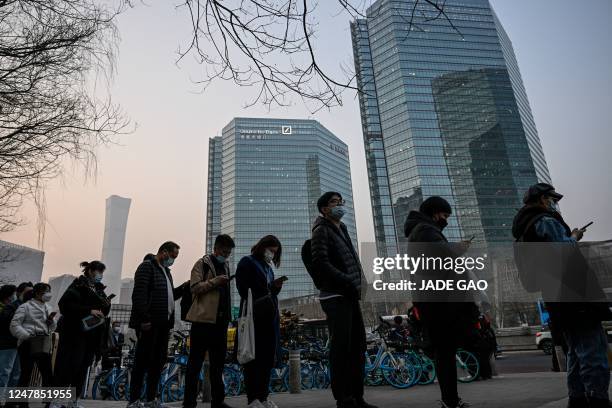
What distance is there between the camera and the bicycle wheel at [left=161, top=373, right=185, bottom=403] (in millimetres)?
6973

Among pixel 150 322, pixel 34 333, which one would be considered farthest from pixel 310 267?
pixel 34 333

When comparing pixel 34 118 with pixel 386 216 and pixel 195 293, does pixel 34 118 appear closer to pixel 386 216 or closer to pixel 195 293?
pixel 195 293

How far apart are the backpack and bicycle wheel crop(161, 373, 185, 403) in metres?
6.48

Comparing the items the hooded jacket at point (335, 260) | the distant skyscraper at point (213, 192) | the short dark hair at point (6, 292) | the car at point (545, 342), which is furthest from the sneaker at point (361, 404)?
the distant skyscraper at point (213, 192)

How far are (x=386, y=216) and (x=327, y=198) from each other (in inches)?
4569

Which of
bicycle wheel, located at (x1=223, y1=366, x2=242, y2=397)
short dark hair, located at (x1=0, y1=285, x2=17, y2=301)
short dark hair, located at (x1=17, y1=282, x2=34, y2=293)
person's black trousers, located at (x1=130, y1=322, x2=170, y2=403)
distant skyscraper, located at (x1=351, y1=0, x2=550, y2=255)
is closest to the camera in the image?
person's black trousers, located at (x1=130, y1=322, x2=170, y2=403)

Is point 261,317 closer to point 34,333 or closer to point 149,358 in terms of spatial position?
point 149,358

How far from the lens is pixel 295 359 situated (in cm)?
704

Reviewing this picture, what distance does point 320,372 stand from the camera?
27.3 feet

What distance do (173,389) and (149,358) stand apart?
12.9ft

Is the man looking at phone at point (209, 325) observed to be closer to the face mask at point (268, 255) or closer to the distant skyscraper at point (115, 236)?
the face mask at point (268, 255)

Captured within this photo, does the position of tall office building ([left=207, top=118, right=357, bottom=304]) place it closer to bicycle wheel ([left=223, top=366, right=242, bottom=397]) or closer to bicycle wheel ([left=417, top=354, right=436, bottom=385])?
bicycle wheel ([left=223, top=366, right=242, bottom=397])

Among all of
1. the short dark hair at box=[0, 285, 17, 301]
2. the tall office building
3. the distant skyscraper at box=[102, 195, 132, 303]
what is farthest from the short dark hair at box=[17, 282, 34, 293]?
the distant skyscraper at box=[102, 195, 132, 303]

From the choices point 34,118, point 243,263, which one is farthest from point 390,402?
point 34,118
